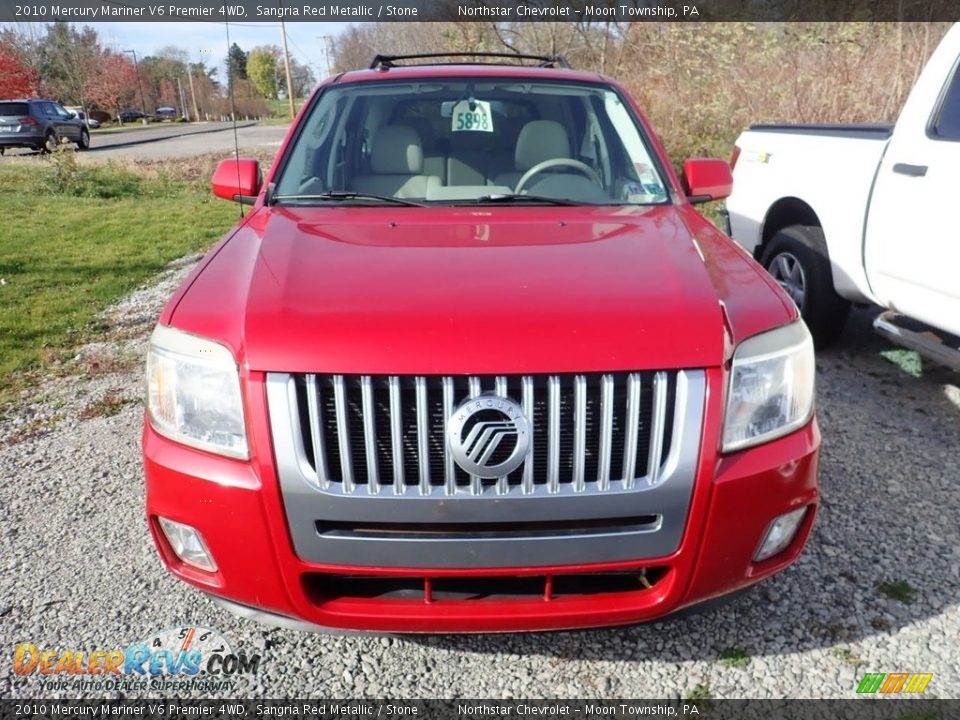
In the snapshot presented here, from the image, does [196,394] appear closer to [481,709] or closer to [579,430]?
[579,430]

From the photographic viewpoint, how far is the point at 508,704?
7.41 ft

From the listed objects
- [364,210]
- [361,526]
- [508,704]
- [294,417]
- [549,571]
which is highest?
[364,210]

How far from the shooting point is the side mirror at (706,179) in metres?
3.45

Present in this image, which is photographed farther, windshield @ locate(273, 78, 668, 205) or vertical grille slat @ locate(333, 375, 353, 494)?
windshield @ locate(273, 78, 668, 205)

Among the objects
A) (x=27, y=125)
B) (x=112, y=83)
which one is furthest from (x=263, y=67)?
(x=112, y=83)

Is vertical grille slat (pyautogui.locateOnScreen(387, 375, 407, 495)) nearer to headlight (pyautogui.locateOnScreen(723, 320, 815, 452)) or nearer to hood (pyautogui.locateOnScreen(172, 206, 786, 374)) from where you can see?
hood (pyautogui.locateOnScreen(172, 206, 786, 374))

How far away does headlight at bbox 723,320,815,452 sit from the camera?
6.45 feet

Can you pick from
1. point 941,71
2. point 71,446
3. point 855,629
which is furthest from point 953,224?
point 71,446

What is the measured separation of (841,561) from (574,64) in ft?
51.3

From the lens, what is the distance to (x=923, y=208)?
144 inches

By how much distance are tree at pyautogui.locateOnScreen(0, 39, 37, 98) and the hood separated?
4184 centimetres

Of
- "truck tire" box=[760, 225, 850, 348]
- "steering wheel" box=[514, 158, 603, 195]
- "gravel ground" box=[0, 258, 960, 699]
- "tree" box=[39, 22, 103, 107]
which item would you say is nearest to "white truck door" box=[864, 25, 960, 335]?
"truck tire" box=[760, 225, 850, 348]

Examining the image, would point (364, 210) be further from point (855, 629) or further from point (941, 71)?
point (941, 71)

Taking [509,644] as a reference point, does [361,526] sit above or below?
above
